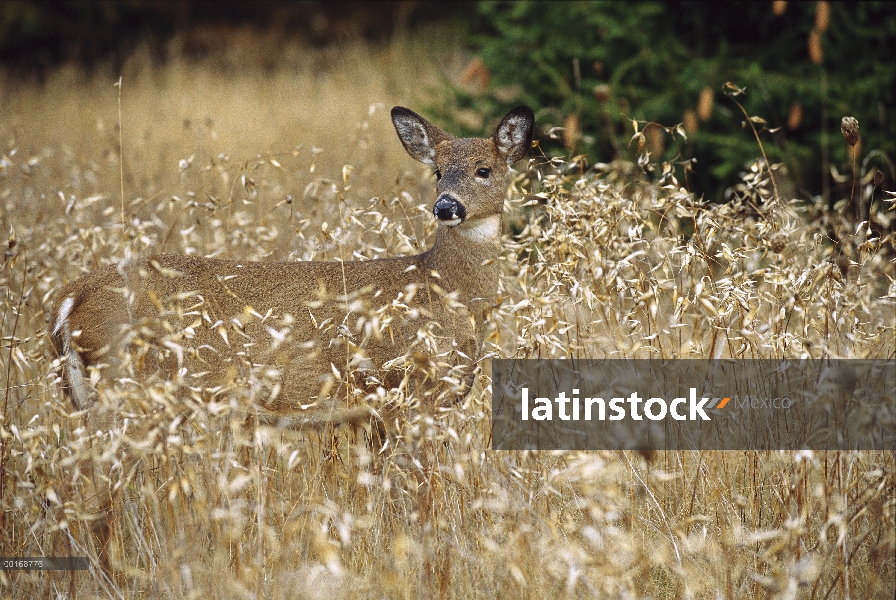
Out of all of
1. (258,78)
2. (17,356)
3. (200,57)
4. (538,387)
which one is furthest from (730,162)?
(200,57)

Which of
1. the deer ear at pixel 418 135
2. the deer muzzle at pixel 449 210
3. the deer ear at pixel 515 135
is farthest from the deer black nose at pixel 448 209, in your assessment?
the deer ear at pixel 418 135

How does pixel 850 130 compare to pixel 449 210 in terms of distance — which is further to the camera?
pixel 449 210

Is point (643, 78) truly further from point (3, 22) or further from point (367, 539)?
point (3, 22)

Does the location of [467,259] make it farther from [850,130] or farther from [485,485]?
[850,130]

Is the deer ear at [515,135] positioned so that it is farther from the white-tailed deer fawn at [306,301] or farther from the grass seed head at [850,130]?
the grass seed head at [850,130]

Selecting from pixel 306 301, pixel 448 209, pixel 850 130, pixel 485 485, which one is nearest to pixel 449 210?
pixel 448 209

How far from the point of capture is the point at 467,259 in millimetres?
4230

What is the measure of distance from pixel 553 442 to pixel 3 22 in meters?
16.0

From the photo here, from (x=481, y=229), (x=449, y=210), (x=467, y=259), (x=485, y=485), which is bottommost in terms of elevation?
(x=485, y=485)

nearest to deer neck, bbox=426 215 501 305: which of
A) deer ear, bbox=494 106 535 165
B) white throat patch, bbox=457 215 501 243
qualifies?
white throat patch, bbox=457 215 501 243

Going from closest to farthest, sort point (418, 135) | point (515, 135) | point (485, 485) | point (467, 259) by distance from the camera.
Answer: point (485, 485) → point (467, 259) → point (515, 135) → point (418, 135)

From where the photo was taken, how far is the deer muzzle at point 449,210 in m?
3.82

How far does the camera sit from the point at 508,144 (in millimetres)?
4355

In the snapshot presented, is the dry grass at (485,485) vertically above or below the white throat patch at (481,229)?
below
